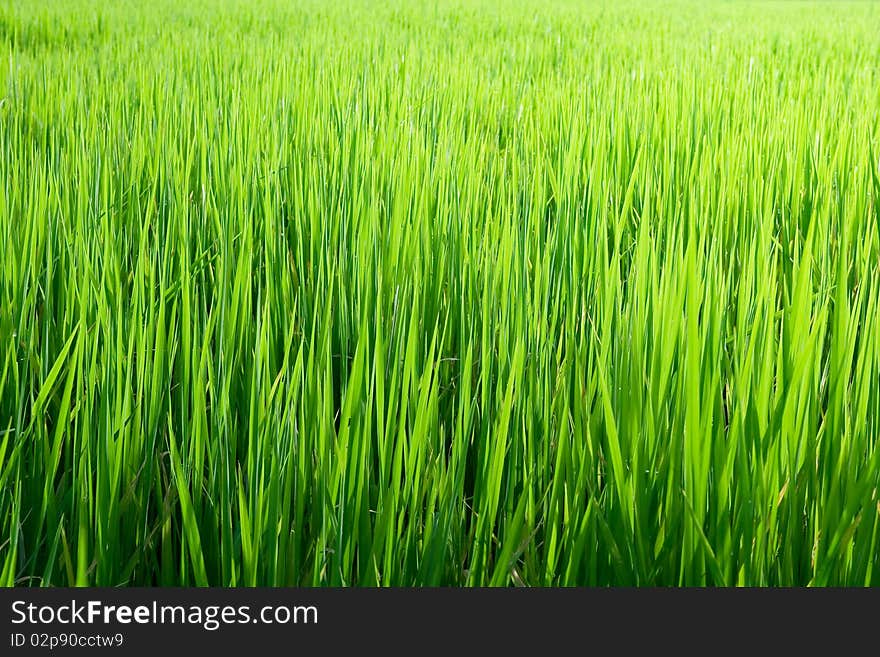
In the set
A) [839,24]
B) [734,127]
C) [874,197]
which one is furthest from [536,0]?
[874,197]

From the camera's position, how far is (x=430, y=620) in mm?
561

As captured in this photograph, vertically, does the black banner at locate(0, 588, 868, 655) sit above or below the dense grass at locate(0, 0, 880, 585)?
below

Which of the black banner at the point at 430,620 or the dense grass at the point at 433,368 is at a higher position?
the dense grass at the point at 433,368

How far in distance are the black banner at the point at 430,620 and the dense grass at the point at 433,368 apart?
0.11 feet

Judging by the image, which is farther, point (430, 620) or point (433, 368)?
A: point (433, 368)

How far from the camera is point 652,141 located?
1.62 metres

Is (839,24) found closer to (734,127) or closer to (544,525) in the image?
(734,127)

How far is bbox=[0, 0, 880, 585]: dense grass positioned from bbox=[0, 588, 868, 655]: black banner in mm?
33

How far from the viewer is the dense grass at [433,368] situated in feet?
2.11

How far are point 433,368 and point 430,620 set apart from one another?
1.03 ft

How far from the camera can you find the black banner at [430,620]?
56 centimetres

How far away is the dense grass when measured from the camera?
0.64m

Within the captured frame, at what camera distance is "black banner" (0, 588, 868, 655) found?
0.56 meters

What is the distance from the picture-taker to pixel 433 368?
830mm
